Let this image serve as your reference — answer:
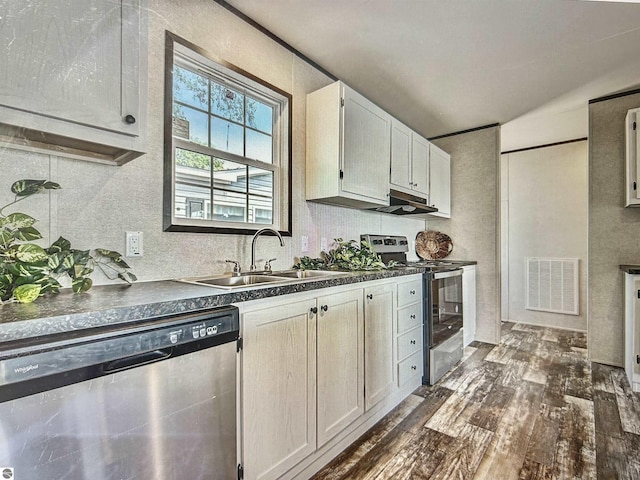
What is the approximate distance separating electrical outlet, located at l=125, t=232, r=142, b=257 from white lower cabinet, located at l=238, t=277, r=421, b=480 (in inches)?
25.1

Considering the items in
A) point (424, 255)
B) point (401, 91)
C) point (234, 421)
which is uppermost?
point (401, 91)

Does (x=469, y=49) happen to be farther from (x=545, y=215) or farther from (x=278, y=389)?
(x=545, y=215)

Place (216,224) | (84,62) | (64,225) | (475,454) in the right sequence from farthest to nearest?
(216,224) → (475,454) → (64,225) → (84,62)

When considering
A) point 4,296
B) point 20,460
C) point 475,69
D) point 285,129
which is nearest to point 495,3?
point 475,69

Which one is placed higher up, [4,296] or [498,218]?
[498,218]

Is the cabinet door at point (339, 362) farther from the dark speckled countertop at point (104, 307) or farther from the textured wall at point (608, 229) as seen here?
the textured wall at point (608, 229)

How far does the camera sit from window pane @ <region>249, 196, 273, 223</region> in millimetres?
2152

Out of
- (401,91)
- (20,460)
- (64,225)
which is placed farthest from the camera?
(401,91)

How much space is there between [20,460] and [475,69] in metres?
3.36

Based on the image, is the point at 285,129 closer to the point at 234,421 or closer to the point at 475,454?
the point at 234,421

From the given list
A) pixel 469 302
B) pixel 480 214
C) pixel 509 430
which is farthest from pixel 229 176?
pixel 480 214

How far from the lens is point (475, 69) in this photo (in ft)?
8.71

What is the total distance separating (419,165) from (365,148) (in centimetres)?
107

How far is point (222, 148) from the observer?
201cm
